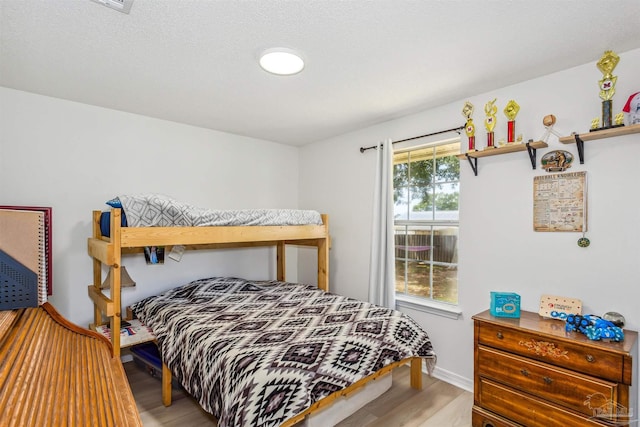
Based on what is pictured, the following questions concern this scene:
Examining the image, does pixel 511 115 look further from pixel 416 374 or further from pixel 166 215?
pixel 166 215

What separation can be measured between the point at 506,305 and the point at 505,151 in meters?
1.05

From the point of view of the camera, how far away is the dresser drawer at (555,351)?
1551 mm

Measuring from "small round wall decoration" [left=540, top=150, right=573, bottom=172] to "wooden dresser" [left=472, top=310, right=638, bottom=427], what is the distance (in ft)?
3.14

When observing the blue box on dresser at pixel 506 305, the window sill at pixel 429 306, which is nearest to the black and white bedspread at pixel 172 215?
the window sill at pixel 429 306

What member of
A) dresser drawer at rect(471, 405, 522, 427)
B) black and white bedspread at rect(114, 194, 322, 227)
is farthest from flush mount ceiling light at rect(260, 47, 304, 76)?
dresser drawer at rect(471, 405, 522, 427)

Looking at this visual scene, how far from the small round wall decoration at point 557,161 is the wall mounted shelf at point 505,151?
6 cm

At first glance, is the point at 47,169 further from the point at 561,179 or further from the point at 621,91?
the point at 621,91

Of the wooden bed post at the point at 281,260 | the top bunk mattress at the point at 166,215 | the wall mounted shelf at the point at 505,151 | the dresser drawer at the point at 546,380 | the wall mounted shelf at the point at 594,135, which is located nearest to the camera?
the dresser drawer at the point at 546,380

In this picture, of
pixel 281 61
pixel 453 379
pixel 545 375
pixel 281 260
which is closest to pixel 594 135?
pixel 545 375

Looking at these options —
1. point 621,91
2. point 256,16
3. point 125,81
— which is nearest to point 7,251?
point 256,16

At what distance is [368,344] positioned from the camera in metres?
1.92

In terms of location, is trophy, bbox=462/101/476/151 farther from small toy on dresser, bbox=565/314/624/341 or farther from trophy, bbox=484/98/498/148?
small toy on dresser, bbox=565/314/624/341

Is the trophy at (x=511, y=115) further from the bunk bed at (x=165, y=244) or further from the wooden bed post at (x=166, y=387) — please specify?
the wooden bed post at (x=166, y=387)

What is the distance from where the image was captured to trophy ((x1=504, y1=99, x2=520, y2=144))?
7.08ft
